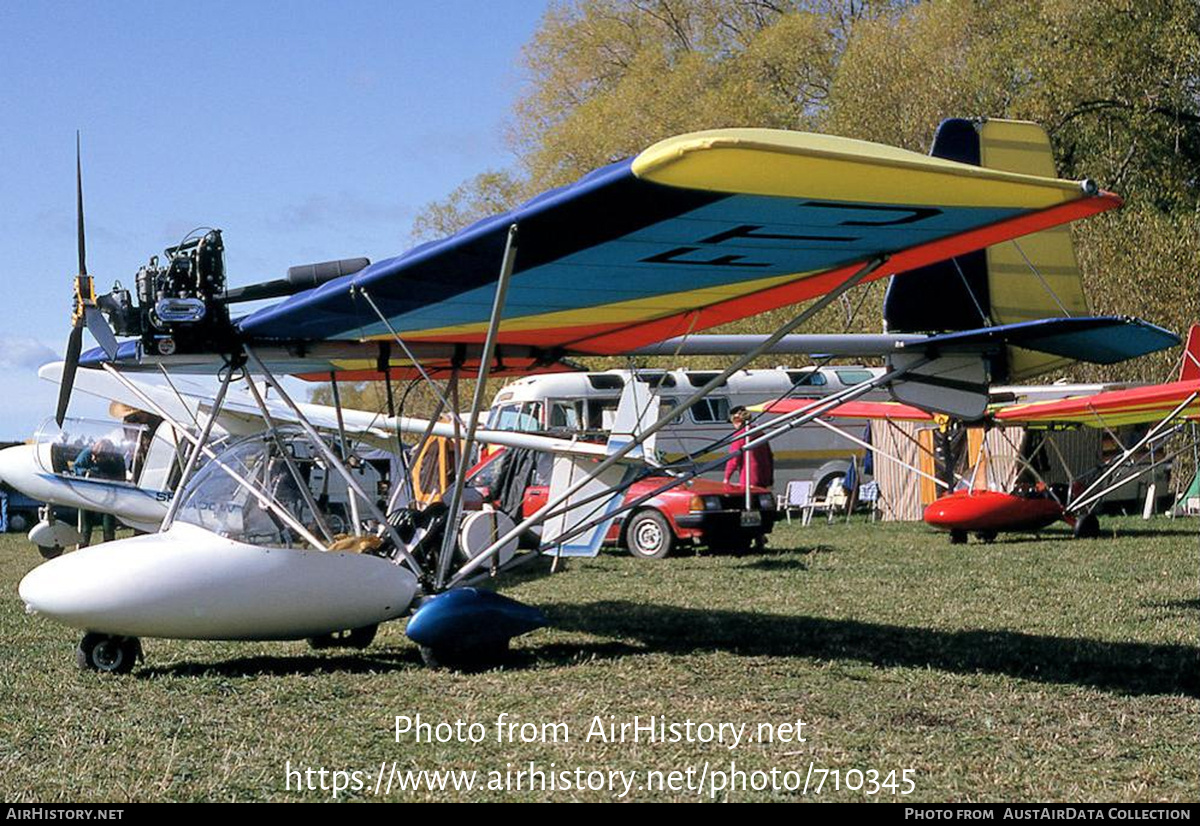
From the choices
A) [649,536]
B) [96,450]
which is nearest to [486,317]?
[649,536]

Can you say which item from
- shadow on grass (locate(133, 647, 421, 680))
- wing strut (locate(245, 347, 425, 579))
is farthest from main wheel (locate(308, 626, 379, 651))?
wing strut (locate(245, 347, 425, 579))

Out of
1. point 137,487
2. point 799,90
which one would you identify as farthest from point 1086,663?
point 799,90

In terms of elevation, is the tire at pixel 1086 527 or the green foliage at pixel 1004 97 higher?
the green foliage at pixel 1004 97

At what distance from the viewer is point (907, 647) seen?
8039mm

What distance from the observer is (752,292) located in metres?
8.42

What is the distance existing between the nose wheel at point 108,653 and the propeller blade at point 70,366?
7.02 feet

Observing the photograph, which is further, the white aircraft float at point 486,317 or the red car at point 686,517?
the red car at point 686,517

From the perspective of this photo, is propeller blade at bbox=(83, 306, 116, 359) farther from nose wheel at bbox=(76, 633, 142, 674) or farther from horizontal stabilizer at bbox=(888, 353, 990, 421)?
horizontal stabilizer at bbox=(888, 353, 990, 421)

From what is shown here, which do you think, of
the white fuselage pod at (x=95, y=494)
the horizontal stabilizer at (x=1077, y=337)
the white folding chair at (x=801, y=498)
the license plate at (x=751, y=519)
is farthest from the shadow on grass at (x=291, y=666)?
the white folding chair at (x=801, y=498)

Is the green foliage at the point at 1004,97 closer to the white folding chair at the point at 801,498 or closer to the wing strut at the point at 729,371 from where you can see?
the white folding chair at the point at 801,498

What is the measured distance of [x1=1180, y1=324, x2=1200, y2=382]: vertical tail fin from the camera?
16.0 metres

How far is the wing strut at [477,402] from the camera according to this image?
21.3ft

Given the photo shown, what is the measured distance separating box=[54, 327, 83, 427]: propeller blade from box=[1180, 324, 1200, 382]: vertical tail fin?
1325cm
